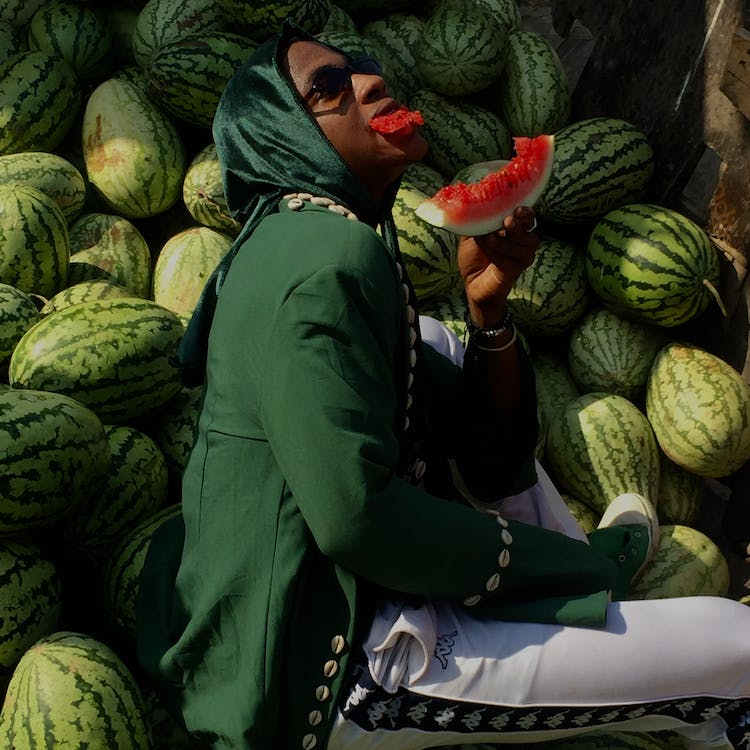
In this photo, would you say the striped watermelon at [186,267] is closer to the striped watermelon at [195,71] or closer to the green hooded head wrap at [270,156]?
the striped watermelon at [195,71]

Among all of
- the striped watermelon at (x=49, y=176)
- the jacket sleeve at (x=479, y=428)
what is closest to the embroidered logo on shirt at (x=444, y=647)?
the jacket sleeve at (x=479, y=428)

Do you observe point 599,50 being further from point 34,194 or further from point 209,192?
point 34,194

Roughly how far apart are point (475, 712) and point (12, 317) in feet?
6.38

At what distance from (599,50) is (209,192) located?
6.40ft

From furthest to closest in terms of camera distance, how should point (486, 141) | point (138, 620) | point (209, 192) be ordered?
1. point (486, 141)
2. point (209, 192)
3. point (138, 620)

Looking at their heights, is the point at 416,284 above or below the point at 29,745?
above

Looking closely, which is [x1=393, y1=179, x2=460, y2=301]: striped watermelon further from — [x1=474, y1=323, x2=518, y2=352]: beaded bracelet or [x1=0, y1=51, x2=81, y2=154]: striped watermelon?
[x1=0, y1=51, x2=81, y2=154]: striped watermelon

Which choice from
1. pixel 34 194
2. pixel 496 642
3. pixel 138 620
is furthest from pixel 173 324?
pixel 496 642

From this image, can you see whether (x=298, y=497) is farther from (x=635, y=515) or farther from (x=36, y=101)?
(x=36, y=101)

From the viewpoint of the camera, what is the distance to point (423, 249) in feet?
11.9

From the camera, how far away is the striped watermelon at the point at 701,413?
11.8 ft

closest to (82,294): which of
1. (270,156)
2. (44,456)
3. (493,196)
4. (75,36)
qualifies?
(44,456)

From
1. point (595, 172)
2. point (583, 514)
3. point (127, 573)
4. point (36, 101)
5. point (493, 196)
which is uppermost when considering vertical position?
point (493, 196)

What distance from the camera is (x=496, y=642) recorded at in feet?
7.08
